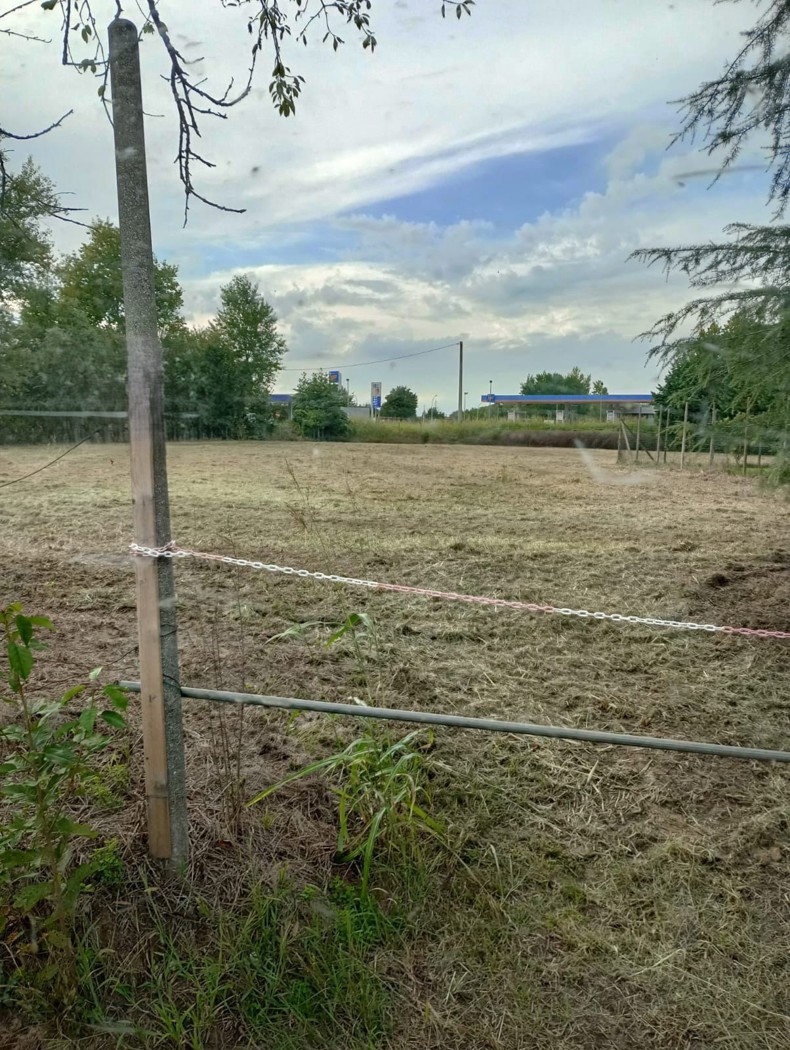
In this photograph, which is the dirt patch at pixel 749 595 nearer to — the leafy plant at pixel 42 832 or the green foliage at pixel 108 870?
the green foliage at pixel 108 870

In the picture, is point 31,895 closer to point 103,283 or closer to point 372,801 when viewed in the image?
point 372,801

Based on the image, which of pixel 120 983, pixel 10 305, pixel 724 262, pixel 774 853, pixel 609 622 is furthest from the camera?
pixel 609 622

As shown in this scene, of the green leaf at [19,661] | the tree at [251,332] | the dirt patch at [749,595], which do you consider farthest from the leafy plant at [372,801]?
the dirt patch at [749,595]

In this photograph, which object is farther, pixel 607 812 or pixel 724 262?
pixel 724 262

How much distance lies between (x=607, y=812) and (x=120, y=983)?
114 cm

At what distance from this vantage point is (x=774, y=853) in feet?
4.91

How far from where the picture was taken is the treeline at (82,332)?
184 centimetres

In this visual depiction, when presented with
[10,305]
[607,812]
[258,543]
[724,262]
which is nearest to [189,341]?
[10,305]

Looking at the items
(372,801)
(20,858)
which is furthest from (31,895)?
(372,801)

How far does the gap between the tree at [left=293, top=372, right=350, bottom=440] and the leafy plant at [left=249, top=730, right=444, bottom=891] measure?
4.70ft

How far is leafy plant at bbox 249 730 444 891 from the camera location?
1.39m

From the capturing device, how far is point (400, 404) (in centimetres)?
269

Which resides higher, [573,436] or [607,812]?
[573,436]

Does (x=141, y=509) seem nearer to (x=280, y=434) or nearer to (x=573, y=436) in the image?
(x=280, y=434)
